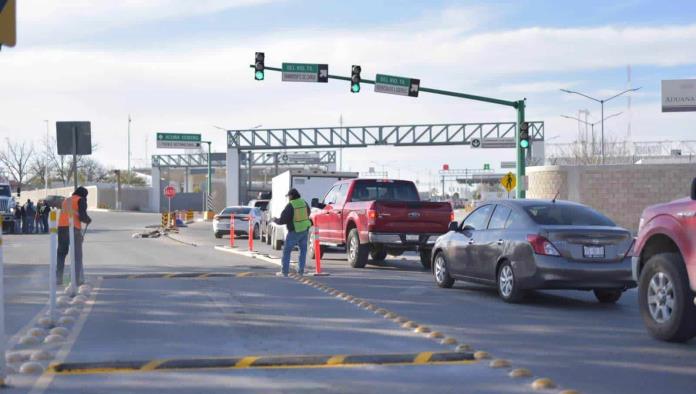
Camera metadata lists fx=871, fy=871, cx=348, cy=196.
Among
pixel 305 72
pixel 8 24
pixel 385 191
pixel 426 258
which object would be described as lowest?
pixel 426 258

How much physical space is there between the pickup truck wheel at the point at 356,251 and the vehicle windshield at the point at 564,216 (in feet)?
21.6

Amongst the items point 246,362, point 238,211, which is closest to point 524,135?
point 238,211

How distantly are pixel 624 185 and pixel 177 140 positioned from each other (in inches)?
1810

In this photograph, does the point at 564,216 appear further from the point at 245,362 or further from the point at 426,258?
the point at 426,258

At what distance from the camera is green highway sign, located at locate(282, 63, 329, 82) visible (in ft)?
102

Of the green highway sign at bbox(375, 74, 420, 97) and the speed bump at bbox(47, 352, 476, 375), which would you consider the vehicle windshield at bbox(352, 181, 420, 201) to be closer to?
the speed bump at bbox(47, 352, 476, 375)

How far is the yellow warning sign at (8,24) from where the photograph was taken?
696 cm

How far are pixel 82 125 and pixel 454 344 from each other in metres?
11.3

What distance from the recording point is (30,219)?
44.6m

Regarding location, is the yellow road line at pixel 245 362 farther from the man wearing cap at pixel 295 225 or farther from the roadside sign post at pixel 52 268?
the man wearing cap at pixel 295 225

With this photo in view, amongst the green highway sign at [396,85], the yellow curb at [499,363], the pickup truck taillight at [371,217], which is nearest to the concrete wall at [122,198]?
the green highway sign at [396,85]

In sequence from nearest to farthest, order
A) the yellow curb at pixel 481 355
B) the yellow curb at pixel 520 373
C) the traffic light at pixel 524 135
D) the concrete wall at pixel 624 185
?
1. the yellow curb at pixel 520 373
2. the yellow curb at pixel 481 355
3. the traffic light at pixel 524 135
4. the concrete wall at pixel 624 185

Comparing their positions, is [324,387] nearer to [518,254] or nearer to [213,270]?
[518,254]

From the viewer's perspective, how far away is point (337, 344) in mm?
9031
